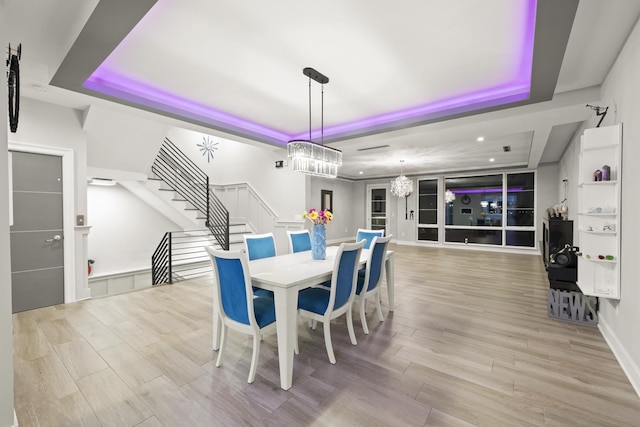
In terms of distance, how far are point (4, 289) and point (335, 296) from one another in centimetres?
202

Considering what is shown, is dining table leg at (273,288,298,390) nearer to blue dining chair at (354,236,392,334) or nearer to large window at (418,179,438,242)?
blue dining chair at (354,236,392,334)

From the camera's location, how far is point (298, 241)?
388 cm

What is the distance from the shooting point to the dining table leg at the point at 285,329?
200cm

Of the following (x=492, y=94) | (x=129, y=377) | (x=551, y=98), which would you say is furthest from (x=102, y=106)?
(x=551, y=98)

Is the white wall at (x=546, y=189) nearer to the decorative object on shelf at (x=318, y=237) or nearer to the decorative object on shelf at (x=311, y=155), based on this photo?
the decorative object on shelf at (x=311, y=155)

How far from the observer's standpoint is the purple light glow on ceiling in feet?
8.78

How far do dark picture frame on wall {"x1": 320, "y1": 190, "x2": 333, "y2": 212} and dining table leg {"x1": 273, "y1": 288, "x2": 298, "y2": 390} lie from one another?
754cm

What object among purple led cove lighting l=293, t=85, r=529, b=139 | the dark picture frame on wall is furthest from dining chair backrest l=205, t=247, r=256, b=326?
the dark picture frame on wall

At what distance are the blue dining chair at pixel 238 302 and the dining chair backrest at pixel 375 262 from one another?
1.07m

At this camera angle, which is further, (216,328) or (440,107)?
(440,107)

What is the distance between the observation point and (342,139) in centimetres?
477

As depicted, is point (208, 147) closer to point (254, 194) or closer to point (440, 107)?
point (254, 194)

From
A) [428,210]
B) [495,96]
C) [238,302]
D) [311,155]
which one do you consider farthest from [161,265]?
[428,210]

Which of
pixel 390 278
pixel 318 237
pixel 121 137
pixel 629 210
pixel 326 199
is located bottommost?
pixel 390 278
